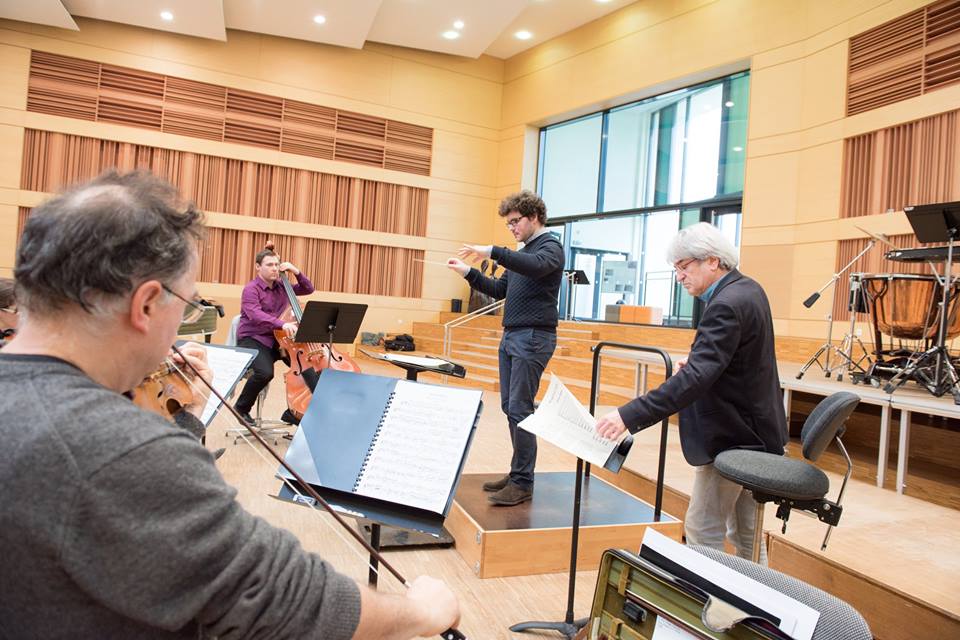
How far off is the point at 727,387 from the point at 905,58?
22.0 feet

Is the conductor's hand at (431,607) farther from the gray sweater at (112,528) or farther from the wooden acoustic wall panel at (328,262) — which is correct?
the wooden acoustic wall panel at (328,262)

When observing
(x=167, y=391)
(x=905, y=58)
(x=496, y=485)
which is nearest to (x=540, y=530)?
(x=496, y=485)

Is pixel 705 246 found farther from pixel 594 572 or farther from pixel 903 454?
pixel 903 454

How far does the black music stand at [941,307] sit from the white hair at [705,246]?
2.76 meters

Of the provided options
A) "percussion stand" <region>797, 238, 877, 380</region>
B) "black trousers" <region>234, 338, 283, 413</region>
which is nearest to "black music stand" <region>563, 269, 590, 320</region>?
"percussion stand" <region>797, 238, 877, 380</region>

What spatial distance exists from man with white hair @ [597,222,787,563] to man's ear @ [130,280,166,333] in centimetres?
157

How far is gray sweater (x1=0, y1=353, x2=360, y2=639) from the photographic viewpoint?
71 centimetres

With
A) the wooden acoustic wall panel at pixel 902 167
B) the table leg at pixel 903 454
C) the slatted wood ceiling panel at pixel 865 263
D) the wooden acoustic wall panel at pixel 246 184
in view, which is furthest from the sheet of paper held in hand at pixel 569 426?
the wooden acoustic wall panel at pixel 246 184

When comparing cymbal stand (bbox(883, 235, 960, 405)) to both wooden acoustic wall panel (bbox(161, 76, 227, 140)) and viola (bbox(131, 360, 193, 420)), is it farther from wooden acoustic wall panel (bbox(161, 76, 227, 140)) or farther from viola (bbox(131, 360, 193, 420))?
wooden acoustic wall panel (bbox(161, 76, 227, 140))

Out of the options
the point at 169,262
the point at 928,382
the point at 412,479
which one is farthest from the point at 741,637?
the point at 928,382

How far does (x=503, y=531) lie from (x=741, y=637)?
66.0 inches

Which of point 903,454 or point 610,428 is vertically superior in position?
point 610,428

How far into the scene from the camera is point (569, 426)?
84.8 inches

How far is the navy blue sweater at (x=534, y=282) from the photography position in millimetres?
3107
